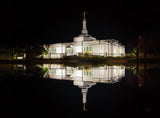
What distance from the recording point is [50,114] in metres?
1.47

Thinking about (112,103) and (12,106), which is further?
(112,103)

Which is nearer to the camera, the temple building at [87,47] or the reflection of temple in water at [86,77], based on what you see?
the reflection of temple in water at [86,77]

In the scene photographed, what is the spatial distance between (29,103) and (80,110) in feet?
2.36

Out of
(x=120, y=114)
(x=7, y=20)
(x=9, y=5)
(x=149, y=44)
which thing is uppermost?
(x=9, y=5)

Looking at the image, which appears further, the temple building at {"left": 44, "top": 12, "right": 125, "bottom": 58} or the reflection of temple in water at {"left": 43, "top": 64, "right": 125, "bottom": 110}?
the temple building at {"left": 44, "top": 12, "right": 125, "bottom": 58}

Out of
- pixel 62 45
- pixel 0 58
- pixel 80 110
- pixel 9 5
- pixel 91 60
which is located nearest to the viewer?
pixel 80 110

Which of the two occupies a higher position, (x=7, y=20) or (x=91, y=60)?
(x=7, y=20)

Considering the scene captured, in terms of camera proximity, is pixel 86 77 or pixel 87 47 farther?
pixel 87 47

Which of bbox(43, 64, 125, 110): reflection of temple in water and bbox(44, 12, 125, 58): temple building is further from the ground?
bbox(44, 12, 125, 58): temple building

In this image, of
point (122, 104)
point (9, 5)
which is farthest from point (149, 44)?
point (122, 104)

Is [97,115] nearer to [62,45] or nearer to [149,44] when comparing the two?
[149,44]

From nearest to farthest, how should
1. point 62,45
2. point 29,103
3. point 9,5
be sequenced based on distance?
point 29,103, point 9,5, point 62,45

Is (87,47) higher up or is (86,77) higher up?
(87,47)

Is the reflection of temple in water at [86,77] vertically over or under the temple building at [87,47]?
under
